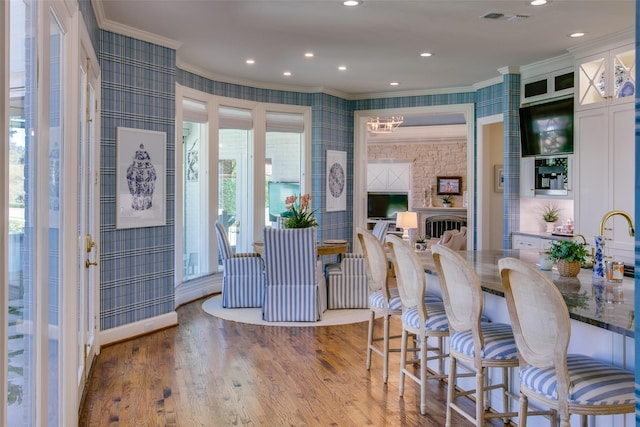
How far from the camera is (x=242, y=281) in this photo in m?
6.39

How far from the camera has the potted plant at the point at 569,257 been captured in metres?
3.15

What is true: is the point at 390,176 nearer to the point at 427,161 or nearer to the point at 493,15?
the point at 427,161

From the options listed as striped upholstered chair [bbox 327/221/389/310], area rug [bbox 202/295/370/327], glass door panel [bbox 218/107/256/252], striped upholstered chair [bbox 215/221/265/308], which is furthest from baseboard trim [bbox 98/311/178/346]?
glass door panel [bbox 218/107/256/252]

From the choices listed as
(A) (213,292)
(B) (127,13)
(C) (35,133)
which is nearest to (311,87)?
(A) (213,292)

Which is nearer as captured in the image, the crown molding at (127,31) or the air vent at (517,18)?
the crown molding at (127,31)

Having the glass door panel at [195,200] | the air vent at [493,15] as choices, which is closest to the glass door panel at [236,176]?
the glass door panel at [195,200]

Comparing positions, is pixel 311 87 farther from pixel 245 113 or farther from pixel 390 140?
pixel 390 140

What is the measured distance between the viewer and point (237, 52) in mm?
6016

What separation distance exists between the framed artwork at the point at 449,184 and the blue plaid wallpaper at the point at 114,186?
870cm

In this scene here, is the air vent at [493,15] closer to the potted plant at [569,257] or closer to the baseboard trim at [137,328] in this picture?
the potted plant at [569,257]

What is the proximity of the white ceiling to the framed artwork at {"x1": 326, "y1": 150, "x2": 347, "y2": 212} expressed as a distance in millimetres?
1459

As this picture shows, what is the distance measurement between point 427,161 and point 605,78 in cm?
792

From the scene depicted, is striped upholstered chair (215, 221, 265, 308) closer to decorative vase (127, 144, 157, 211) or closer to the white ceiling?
decorative vase (127, 144, 157, 211)

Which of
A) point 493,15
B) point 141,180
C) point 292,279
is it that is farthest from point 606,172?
point 141,180
